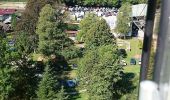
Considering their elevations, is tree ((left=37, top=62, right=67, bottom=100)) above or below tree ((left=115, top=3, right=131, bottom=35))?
below

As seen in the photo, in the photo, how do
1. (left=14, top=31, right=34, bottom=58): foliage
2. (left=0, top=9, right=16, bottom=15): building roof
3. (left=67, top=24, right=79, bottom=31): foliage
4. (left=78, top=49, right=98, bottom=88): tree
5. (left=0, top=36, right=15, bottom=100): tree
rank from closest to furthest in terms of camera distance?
(left=0, top=36, right=15, bottom=100): tree
(left=14, top=31, right=34, bottom=58): foliage
(left=78, top=49, right=98, bottom=88): tree
(left=67, top=24, right=79, bottom=31): foliage
(left=0, top=9, right=16, bottom=15): building roof

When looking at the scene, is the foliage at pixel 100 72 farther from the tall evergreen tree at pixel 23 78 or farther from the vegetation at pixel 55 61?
the tall evergreen tree at pixel 23 78

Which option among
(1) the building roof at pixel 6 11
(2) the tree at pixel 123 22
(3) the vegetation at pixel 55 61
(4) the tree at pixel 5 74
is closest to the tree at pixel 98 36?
(3) the vegetation at pixel 55 61

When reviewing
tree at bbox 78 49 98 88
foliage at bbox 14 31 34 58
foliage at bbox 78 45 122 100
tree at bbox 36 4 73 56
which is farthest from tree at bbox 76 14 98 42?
tree at bbox 78 49 98 88

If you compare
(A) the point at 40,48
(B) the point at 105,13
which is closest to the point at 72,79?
(A) the point at 40,48

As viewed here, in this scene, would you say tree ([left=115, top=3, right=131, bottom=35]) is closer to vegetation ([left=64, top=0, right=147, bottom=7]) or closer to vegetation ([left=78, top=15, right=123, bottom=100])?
vegetation ([left=78, top=15, right=123, bottom=100])

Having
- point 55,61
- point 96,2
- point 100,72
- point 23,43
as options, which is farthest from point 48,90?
point 96,2
